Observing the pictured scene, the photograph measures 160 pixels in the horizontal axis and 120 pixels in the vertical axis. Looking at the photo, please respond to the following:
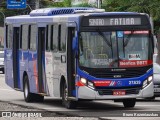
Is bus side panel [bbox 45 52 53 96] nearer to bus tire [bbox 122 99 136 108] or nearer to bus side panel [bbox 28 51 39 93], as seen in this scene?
bus side panel [bbox 28 51 39 93]

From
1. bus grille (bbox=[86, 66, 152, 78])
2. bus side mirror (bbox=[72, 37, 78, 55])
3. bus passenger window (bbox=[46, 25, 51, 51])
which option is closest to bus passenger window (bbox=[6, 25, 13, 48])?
bus passenger window (bbox=[46, 25, 51, 51])

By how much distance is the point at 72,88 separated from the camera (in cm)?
2152

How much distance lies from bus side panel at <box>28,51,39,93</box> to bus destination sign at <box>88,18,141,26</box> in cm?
412

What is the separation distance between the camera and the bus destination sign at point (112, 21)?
21.1 meters

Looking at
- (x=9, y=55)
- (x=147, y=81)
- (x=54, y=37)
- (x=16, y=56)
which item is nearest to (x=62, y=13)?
(x=54, y=37)

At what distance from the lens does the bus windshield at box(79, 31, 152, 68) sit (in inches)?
826

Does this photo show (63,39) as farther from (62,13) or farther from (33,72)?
(33,72)

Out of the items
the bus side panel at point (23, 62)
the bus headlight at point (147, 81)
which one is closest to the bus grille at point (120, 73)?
the bus headlight at point (147, 81)

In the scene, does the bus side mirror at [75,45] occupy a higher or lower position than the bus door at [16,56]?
higher

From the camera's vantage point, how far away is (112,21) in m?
21.3

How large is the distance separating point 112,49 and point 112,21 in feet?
2.65

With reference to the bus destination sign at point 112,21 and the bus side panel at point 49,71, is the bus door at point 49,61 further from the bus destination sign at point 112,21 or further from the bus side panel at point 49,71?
the bus destination sign at point 112,21

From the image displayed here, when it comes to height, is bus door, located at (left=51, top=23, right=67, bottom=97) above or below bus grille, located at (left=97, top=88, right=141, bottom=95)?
above

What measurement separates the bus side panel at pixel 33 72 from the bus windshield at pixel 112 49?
13.4 feet
